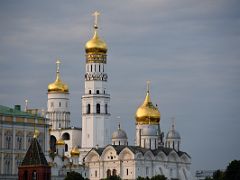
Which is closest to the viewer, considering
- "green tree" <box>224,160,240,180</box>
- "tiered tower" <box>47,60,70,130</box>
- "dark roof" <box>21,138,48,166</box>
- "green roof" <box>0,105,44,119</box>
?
"dark roof" <box>21,138,48,166</box>

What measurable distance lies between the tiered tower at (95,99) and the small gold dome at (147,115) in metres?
4.05

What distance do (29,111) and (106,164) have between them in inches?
566

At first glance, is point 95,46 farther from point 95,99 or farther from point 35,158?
point 35,158

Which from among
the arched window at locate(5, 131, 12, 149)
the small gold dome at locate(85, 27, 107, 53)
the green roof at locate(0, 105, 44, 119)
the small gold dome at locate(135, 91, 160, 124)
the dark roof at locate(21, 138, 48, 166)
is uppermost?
the small gold dome at locate(85, 27, 107, 53)

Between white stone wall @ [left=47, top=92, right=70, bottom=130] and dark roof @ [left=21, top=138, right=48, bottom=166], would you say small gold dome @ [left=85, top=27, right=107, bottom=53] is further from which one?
dark roof @ [left=21, top=138, right=48, bottom=166]

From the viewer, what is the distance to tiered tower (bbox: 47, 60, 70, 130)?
132 m

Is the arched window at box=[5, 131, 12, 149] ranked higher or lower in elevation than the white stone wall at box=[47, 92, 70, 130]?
lower

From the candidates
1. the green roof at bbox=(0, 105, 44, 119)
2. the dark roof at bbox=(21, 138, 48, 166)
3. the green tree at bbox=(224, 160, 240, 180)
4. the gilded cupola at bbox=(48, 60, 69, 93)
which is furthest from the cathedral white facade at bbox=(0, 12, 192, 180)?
the dark roof at bbox=(21, 138, 48, 166)

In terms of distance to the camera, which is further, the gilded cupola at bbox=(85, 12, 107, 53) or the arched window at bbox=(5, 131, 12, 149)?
the gilded cupola at bbox=(85, 12, 107, 53)

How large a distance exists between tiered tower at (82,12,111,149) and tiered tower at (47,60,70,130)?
17.7 feet

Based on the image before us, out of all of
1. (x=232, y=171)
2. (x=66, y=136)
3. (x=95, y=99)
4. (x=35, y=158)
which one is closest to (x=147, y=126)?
(x=95, y=99)

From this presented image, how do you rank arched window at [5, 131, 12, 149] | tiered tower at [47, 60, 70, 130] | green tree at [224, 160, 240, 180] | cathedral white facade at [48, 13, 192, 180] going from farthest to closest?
tiered tower at [47, 60, 70, 130], cathedral white facade at [48, 13, 192, 180], arched window at [5, 131, 12, 149], green tree at [224, 160, 240, 180]

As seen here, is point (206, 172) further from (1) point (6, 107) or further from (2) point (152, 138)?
(1) point (6, 107)

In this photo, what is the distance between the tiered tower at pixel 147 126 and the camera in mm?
127938
